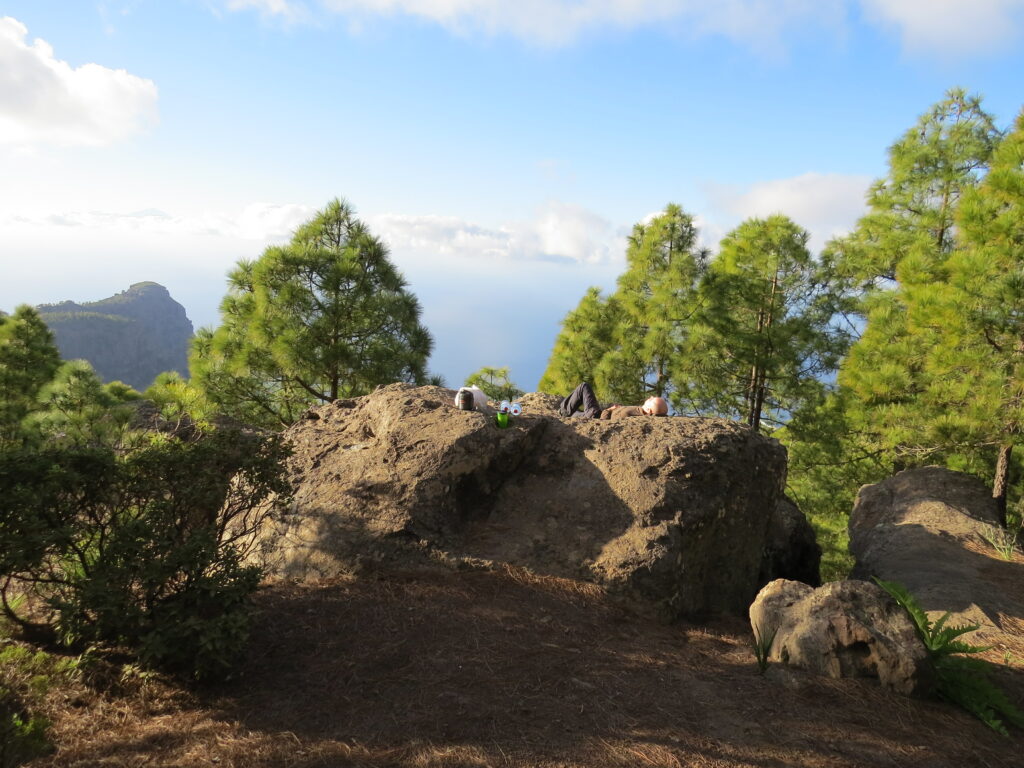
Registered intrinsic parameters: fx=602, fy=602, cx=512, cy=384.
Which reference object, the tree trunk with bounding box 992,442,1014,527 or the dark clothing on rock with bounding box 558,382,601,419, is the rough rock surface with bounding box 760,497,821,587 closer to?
the dark clothing on rock with bounding box 558,382,601,419

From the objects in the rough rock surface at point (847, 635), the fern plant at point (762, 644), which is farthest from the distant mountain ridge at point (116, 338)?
the rough rock surface at point (847, 635)

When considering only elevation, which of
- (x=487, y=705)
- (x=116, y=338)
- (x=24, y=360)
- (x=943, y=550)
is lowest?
(x=487, y=705)

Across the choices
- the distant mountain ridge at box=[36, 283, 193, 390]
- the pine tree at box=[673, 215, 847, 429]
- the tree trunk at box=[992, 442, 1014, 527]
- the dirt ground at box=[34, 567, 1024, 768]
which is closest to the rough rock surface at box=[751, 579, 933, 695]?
the dirt ground at box=[34, 567, 1024, 768]

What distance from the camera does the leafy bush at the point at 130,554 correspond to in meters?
3.47

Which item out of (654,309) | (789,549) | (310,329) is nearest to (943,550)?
(789,549)

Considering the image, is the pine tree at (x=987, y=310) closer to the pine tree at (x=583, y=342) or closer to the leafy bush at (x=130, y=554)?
the pine tree at (x=583, y=342)

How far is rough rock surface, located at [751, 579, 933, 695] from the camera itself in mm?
4125

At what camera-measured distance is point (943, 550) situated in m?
8.40

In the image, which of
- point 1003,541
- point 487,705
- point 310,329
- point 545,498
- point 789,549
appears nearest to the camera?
point 487,705

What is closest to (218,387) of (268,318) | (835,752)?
(268,318)

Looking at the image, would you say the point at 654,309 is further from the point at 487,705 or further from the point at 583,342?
the point at 487,705

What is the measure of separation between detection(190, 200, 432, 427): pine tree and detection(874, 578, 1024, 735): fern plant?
8.84 metres

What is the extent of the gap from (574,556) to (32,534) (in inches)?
152

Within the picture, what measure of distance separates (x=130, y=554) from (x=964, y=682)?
553 cm
